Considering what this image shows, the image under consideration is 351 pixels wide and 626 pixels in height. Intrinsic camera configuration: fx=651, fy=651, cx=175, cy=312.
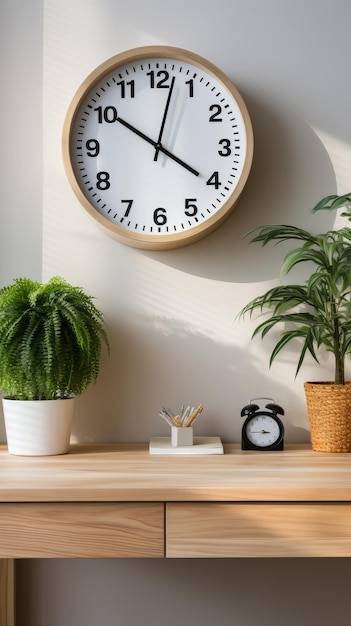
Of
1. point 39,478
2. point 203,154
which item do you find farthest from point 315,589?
point 203,154

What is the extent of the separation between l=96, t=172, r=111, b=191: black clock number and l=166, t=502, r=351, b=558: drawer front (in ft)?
2.82

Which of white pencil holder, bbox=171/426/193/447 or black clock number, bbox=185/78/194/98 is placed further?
black clock number, bbox=185/78/194/98

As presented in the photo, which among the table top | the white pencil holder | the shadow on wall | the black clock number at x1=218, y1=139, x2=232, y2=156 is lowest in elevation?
the table top

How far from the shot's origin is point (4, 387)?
1.51 m

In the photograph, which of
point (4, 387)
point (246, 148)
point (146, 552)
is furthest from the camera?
point (246, 148)

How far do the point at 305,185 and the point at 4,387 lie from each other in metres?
0.92

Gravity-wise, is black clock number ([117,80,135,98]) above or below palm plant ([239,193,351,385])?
above

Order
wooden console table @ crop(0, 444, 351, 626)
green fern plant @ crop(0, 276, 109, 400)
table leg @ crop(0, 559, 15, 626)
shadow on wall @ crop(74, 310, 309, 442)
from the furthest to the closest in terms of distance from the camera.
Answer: shadow on wall @ crop(74, 310, 309, 442) < table leg @ crop(0, 559, 15, 626) < green fern plant @ crop(0, 276, 109, 400) < wooden console table @ crop(0, 444, 351, 626)

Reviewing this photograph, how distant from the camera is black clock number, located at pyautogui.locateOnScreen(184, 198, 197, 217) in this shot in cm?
168

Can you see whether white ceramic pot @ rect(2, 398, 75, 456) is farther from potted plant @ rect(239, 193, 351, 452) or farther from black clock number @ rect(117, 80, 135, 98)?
black clock number @ rect(117, 80, 135, 98)

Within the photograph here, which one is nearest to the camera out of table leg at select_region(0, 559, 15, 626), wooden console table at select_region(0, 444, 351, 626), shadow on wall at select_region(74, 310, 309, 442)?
wooden console table at select_region(0, 444, 351, 626)

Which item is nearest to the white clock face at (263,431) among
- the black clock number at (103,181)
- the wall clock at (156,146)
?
the wall clock at (156,146)

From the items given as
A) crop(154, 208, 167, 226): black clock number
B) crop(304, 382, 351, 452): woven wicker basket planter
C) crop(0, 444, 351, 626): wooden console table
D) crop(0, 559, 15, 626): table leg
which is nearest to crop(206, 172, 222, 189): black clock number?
crop(154, 208, 167, 226): black clock number

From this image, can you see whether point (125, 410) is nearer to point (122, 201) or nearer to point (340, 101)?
point (122, 201)
